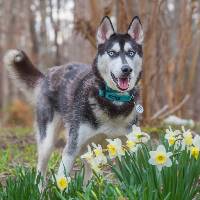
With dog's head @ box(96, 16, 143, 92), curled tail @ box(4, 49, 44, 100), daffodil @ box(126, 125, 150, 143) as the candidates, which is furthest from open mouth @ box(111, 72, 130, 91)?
curled tail @ box(4, 49, 44, 100)

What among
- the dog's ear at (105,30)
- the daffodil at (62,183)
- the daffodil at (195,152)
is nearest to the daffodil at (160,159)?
the daffodil at (195,152)

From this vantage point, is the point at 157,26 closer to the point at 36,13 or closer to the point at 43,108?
the point at 43,108

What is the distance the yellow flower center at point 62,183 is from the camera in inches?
150

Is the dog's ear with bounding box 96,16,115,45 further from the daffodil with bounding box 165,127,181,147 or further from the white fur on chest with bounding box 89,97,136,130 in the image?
the daffodil with bounding box 165,127,181,147

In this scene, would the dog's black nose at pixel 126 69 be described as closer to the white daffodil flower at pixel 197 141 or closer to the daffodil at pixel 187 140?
the daffodil at pixel 187 140

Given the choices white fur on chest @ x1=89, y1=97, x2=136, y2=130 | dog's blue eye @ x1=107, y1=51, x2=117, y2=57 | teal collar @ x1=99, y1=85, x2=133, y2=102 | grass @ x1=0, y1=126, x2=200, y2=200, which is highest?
dog's blue eye @ x1=107, y1=51, x2=117, y2=57

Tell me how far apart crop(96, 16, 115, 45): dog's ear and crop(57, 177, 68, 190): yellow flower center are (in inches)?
76.4

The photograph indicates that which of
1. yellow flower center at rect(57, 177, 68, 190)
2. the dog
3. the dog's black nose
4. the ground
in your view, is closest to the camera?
yellow flower center at rect(57, 177, 68, 190)

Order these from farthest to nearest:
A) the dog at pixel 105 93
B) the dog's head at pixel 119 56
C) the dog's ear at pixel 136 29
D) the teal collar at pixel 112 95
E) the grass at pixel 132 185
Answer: the dog's ear at pixel 136 29 < the teal collar at pixel 112 95 < the dog at pixel 105 93 < the dog's head at pixel 119 56 < the grass at pixel 132 185

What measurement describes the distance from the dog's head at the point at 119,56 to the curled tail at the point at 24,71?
1634 mm

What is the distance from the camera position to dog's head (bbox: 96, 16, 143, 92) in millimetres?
4918

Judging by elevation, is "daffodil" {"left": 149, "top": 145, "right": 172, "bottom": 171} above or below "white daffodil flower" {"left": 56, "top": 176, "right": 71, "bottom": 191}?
above

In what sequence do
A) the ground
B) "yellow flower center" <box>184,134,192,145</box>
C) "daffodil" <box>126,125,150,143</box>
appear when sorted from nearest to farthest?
"yellow flower center" <box>184,134,192,145</box>, "daffodil" <box>126,125,150,143</box>, the ground

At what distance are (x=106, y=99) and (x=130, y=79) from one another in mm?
367
